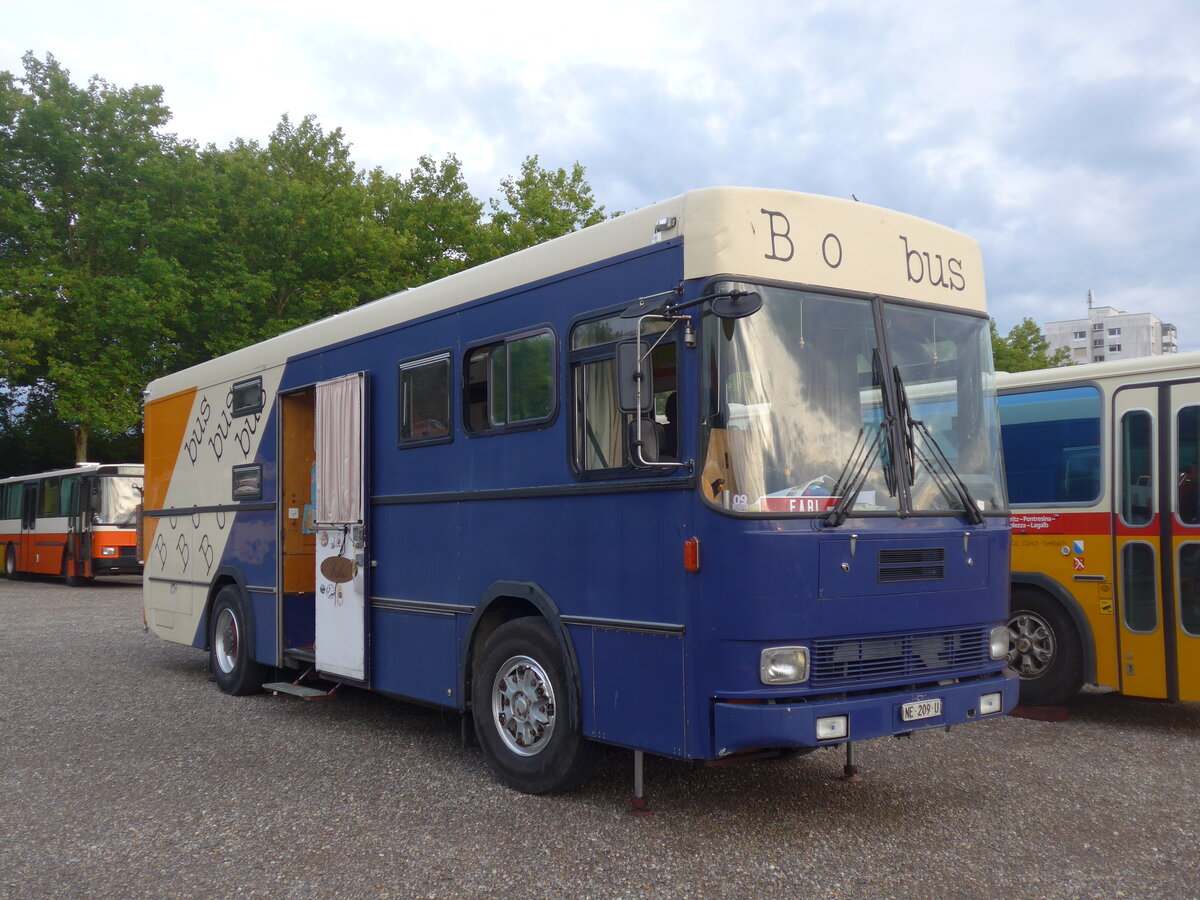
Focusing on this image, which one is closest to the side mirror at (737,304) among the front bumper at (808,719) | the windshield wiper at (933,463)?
the windshield wiper at (933,463)

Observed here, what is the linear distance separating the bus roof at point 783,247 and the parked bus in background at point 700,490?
0.05 ft

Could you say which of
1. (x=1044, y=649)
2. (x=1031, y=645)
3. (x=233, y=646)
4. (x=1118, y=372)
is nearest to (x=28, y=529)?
(x=233, y=646)

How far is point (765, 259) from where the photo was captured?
5.48m

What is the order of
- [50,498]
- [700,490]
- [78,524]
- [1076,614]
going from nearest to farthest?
[700,490]
[1076,614]
[78,524]
[50,498]

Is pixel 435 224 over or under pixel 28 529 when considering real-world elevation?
over

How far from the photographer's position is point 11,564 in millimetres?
30922

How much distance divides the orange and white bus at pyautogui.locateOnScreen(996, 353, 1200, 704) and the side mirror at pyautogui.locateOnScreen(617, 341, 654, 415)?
4724 millimetres

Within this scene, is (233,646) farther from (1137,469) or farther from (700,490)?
(1137,469)

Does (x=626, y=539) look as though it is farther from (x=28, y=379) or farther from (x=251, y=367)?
(x=28, y=379)

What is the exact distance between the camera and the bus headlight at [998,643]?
6.08m

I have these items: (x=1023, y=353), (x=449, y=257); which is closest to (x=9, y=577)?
(x=449, y=257)

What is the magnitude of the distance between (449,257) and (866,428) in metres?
26.3

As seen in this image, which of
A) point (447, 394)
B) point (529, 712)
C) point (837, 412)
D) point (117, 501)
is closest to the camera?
point (837, 412)

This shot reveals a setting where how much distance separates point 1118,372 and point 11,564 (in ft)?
100
